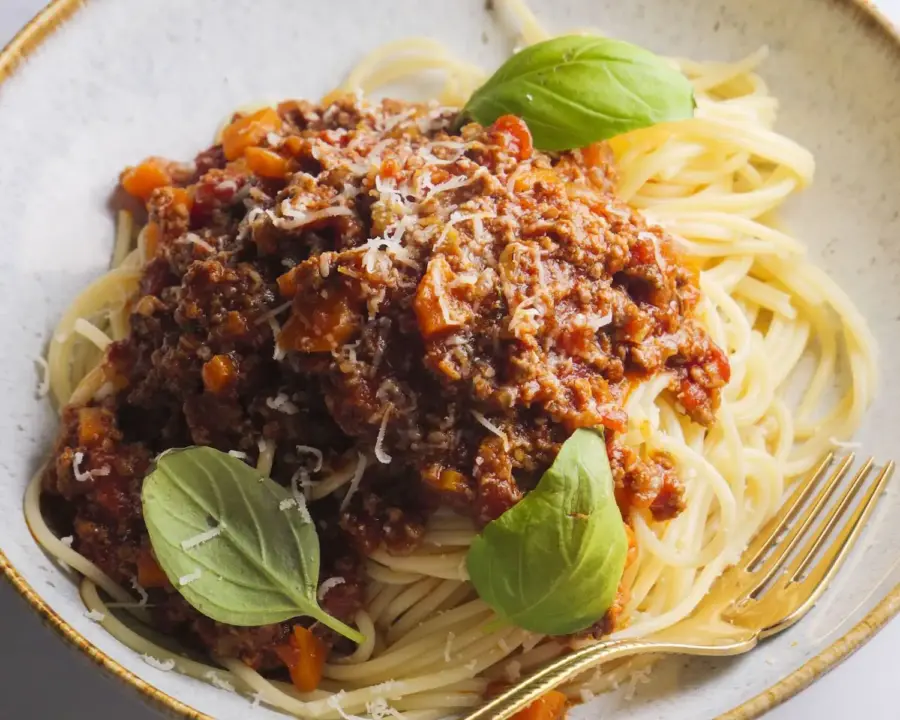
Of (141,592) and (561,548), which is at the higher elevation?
(561,548)

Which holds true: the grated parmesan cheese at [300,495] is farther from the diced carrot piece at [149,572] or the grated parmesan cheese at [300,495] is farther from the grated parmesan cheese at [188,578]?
the diced carrot piece at [149,572]

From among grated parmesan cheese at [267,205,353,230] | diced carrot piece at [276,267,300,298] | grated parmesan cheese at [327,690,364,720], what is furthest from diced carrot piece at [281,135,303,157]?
grated parmesan cheese at [327,690,364,720]

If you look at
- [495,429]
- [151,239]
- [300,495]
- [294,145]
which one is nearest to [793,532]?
[495,429]

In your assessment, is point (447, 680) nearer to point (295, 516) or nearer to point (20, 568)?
point (295, 516)

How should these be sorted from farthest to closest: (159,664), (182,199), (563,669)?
(182,199) < (159,664) < (563,669)

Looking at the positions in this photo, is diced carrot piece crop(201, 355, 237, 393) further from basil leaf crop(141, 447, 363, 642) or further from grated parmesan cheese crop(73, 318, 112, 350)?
grated parmesan cheese crop(73, 318, 112, 350)

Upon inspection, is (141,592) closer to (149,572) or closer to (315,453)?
(149,572)

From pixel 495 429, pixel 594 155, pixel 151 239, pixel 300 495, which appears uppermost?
pixel 594 155
